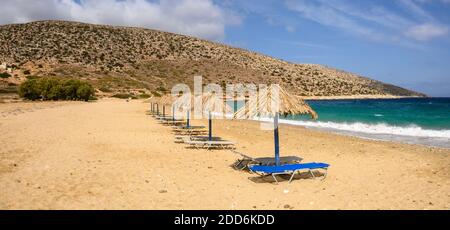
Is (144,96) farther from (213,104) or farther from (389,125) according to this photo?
(213,104)

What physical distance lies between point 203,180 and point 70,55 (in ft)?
220

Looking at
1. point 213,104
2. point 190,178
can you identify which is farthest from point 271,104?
point 213,104

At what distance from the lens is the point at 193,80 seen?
73.2 metres

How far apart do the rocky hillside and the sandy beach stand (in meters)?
46.0

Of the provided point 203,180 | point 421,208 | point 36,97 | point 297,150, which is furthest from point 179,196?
point 36,97

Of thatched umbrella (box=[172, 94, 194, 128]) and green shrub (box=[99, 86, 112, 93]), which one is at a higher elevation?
green shrub (box=[99, 86, 112, 93])

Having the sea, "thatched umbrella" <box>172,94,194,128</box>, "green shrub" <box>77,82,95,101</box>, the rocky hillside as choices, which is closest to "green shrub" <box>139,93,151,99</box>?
the rocky hillside

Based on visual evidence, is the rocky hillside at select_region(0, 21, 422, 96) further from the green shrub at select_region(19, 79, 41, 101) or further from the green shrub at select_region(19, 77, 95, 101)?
the green shrub at select_region(19, 79, 41, 101)

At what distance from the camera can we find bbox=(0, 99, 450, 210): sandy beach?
7.71 meters

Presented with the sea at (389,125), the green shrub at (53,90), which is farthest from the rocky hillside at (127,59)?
the sea at (389,125)

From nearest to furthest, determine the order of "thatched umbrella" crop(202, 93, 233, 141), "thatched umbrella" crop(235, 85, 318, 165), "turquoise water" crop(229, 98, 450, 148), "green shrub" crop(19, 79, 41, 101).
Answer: "thatched umbrella" crop(235, 85, 318, 165) < "thatched umbrella" crop(202, 93, 233, 141) < "turquoise water" crop(229, 98, 450, 148) < "green shrub" crop(19, 79, 41, 101)

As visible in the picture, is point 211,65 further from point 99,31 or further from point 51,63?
point 51,63
